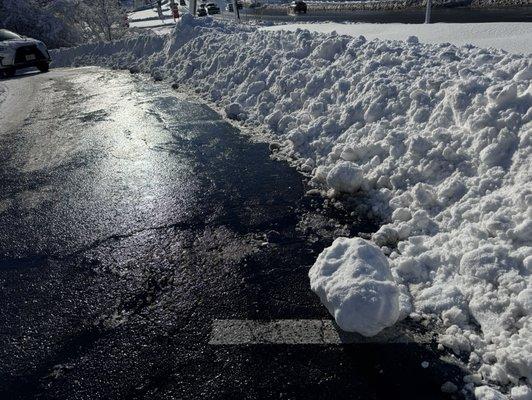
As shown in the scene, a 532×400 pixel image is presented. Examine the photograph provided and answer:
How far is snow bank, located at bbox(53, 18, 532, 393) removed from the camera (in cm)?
321

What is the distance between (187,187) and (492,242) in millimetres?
3893

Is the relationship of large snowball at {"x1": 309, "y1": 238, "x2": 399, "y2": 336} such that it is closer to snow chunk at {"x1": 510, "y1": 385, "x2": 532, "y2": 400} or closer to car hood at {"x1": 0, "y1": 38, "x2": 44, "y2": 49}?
snow chunk at {"x1": 510, "y1": 385, "x2": 532, "y2": 400}

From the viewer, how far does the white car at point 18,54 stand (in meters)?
16.9

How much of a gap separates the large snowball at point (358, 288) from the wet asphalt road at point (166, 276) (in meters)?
0.25

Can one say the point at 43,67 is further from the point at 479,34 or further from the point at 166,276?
the point at 166,276

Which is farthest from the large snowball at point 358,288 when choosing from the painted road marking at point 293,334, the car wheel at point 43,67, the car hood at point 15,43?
the car wheel at point 43,67

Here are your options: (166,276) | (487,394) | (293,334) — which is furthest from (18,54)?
(487,394)

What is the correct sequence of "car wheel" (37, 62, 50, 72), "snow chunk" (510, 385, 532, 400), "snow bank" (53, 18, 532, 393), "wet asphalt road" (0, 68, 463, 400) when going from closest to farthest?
"snow chunk" (510, 385, 532, 400), "wet asphalt road" (0, 68, 463, 400), "snow bank" (53, 18, 532, 393), "car wheel" (37, 62, 50, 72)

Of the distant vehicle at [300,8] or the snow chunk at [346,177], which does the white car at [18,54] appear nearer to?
the snow chunk at [346,177]

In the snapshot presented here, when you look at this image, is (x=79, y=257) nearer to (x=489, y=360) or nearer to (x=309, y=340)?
(x=309, y=340)

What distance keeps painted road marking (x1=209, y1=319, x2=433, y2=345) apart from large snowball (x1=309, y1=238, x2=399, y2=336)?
18cm

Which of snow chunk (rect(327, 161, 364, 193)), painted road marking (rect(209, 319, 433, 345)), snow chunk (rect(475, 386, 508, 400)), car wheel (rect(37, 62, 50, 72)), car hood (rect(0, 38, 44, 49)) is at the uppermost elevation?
car hood (rect(0, 38, 44, 49))

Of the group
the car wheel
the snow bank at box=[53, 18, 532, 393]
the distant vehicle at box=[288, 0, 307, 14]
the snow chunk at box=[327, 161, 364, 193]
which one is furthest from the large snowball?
the distant vehicle at box=[288, 0, 307, 14]

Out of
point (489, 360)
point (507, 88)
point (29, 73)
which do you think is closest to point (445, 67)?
point (507, 88)
